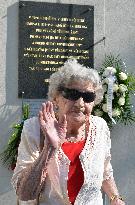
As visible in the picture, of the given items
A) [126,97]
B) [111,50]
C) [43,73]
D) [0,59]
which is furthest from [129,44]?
[0,59]

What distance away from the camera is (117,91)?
5.63m

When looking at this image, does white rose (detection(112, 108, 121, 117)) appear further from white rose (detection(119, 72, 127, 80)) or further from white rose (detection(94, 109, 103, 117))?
white rose (detection(119, 72, 127, 80))

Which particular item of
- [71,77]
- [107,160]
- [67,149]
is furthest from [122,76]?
[67,149]

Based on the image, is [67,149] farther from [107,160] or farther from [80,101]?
[107,160]

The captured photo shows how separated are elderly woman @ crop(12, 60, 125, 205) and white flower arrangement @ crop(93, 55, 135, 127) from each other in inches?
86.5

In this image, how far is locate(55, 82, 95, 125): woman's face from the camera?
312 centimetres

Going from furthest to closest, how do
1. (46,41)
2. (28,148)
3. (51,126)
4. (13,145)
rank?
1. (46,41)
2. (13,145)
3. (28,148)
4. (51,126)

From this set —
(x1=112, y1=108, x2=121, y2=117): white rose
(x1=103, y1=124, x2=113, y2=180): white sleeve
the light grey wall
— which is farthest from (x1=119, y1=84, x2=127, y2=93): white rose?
(x1=103, y1=124, x2=113, y2=180): white sleeve

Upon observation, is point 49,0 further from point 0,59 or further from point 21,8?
point 0,59

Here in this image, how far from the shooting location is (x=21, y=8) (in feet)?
18.8

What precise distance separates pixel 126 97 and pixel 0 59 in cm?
141

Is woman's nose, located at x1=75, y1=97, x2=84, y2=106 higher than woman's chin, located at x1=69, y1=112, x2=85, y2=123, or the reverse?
woman's nose, located at x1=75, y1=97, x2=84, y2=106

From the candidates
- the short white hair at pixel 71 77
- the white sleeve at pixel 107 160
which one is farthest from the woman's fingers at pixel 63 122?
the white sleeve at pixel 107 160

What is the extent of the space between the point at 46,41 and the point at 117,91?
943 mm
